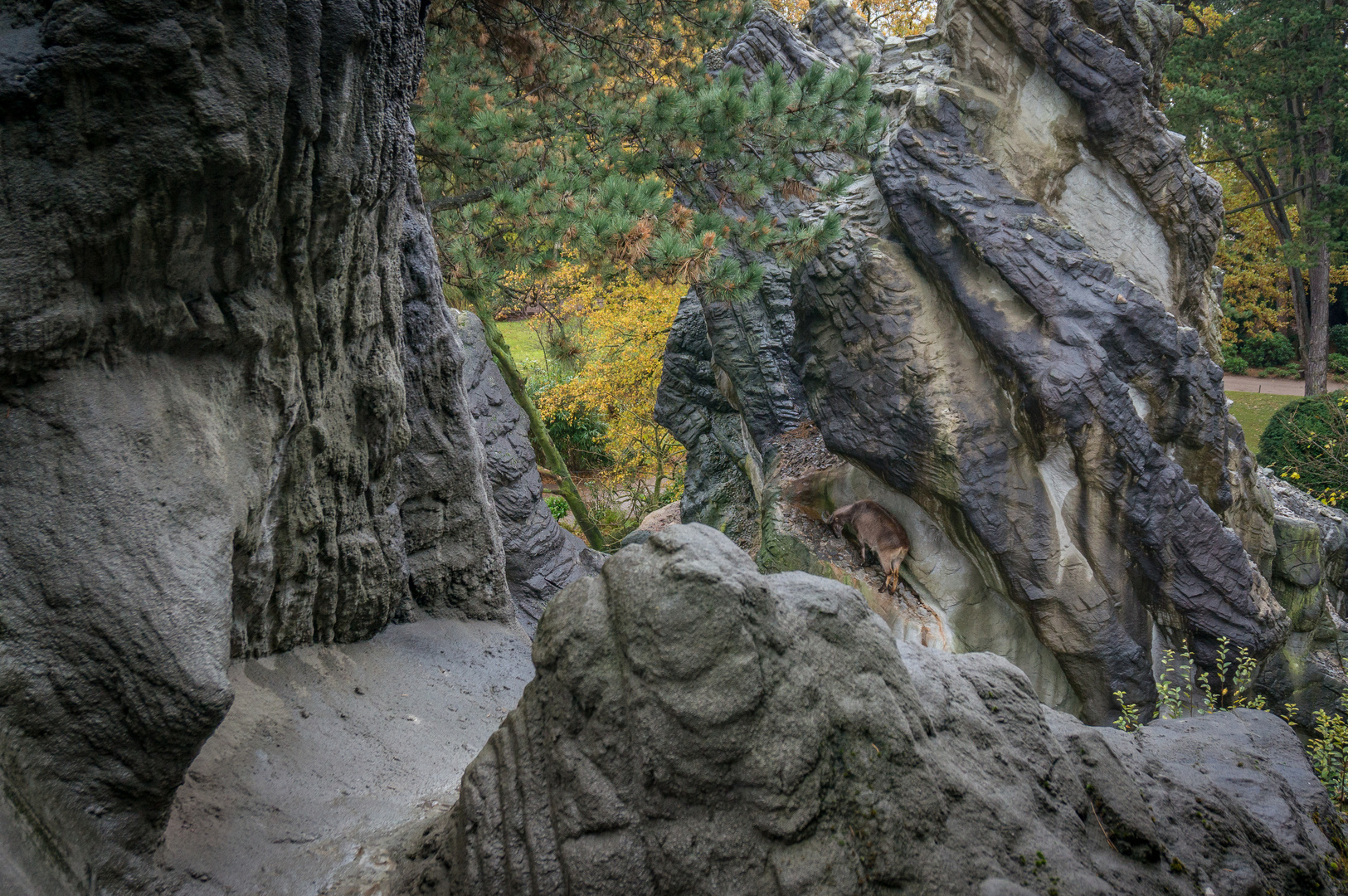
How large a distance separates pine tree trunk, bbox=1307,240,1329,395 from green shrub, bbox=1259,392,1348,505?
3.94m

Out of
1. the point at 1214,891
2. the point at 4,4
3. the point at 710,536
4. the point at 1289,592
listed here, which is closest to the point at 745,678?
the point at 710,536

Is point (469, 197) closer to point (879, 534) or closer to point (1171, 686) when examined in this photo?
point (879, 534)

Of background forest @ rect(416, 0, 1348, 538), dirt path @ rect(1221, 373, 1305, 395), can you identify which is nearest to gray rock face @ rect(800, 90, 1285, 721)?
background forest @ rect(416, 0, 1348, 538)

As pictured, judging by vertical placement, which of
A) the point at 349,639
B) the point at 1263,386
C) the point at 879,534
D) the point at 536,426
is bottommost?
the point at 536,426

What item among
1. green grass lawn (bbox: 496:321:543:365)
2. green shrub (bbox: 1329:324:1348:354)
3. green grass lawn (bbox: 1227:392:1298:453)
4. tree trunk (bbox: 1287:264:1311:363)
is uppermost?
tree trunk (bbox: 1287:264:1311:363)

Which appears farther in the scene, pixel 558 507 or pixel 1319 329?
pixel 1319 329

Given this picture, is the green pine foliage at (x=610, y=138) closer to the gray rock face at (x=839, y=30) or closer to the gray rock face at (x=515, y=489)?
the gray rock face at (x=515, y=489)

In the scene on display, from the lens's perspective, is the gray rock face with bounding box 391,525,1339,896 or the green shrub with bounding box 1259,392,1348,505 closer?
the gray rock face with bounding box 391,525,1339,896

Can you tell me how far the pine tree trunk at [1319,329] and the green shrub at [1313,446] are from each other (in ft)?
12.9

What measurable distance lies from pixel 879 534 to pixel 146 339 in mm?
8262

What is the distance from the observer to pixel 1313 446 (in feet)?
40.1

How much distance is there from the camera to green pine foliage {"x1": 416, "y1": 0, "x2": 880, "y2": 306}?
598 centimetres

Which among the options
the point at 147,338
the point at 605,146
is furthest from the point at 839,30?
the point at 147,338

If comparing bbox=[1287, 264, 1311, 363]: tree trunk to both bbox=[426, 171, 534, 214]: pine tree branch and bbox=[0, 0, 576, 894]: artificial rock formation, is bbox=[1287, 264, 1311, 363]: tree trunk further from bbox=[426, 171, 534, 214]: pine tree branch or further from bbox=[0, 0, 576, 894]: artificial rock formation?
bbox=[0, 0, 576, 894]: artificial rock formation
